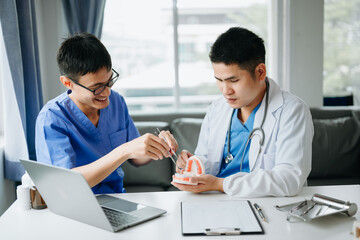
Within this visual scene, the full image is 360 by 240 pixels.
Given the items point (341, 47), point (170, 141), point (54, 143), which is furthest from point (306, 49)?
point (54, 143)

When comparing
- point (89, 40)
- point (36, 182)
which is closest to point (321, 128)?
point (89, 40)

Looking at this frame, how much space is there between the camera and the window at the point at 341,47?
372 cm

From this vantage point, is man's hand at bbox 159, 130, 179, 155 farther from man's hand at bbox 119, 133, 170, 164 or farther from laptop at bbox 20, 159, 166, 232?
laptop at bbox 20, 159, 166, 232

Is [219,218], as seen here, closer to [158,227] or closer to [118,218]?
[158,227]

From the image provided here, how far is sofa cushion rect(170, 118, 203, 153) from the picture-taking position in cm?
281

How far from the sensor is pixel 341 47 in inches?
149

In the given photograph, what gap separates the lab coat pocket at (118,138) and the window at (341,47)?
8.63 feet

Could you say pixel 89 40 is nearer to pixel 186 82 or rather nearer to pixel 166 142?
pixel 166 142

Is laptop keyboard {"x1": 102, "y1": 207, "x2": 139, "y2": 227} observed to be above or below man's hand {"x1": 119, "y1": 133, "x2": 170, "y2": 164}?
below

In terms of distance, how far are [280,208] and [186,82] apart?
8.64ft

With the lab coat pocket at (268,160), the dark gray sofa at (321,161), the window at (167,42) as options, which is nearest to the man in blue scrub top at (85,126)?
the lab coat pocket at (268,160)

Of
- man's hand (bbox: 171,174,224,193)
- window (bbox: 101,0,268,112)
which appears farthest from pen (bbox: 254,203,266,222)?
window (bbox: 101,0,268,112)

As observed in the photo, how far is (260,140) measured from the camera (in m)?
1.70

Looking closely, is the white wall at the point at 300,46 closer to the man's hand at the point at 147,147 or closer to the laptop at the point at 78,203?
the man's hand at the point at 147,147
